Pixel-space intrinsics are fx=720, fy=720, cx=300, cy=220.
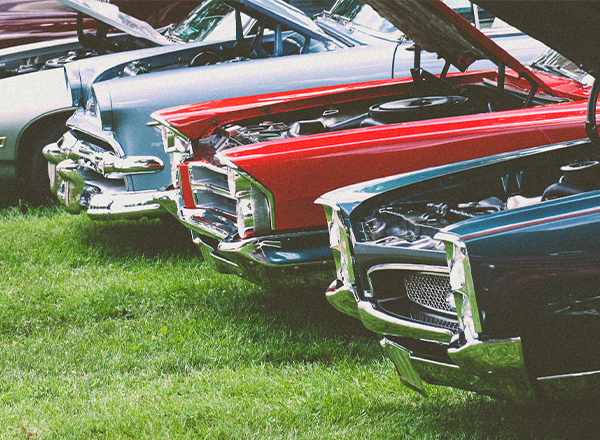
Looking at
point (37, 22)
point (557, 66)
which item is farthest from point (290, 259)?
point (37, 22)

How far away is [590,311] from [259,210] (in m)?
1.52

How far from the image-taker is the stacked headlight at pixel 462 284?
189 centimetres

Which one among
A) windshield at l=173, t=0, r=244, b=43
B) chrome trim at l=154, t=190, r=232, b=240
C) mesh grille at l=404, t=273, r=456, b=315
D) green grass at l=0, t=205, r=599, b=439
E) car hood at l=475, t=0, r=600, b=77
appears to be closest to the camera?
car hood at l=475, t=0, r=600, b=77

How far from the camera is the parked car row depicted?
74.2 inches

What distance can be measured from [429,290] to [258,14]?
3450mm

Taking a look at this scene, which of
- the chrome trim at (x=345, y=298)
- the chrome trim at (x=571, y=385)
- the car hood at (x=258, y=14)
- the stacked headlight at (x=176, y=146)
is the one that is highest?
the car hood at (x=258, y=14)

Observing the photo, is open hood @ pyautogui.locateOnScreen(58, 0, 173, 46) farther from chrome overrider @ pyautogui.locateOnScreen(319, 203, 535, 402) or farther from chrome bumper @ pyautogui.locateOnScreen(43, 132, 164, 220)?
chrome overrider @ pyautogui.locateOnScreen(319, 203, 535, 402)

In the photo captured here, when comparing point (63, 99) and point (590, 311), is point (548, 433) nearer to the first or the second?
point (590, 311)

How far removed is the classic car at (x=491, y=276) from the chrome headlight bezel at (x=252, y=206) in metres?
0.53

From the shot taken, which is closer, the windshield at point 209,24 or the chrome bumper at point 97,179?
the chrome bumper at point 97,179

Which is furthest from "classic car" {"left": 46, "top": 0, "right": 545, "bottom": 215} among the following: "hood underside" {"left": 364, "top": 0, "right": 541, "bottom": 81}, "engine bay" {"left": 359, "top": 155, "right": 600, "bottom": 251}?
"engine bay" {"left": 359, "top": 155, "right": 600, "bottom": 251}

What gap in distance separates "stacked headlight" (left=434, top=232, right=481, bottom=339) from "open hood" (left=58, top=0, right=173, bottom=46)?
13.9ft

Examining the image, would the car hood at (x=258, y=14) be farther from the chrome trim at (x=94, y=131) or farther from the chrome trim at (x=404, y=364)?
the chrome trim at (x=404, y=364)

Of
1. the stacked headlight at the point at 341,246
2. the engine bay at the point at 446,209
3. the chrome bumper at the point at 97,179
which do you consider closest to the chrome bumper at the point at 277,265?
the engine bay at the point at 446,209
